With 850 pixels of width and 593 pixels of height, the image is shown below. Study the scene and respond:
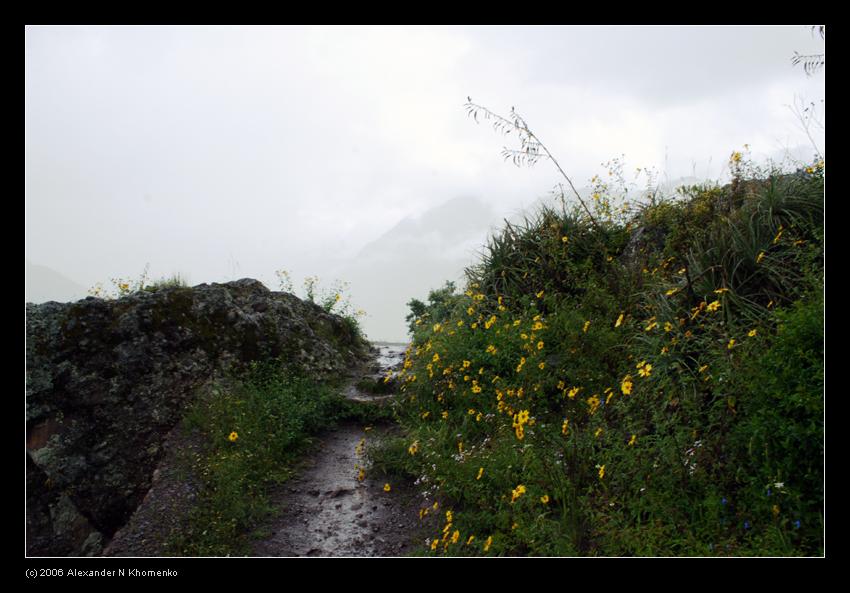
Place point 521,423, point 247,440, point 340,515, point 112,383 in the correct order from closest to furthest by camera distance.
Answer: point 521,423 < point 340,515 < point 247,440 < point 112,383

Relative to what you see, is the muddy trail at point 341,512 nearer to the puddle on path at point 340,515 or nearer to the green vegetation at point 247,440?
the puddle on path at point 340,515

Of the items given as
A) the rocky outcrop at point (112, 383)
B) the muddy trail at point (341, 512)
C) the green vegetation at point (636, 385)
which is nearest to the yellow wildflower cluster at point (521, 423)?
the green vegetation at point (636, 385)

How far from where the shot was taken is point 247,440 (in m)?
6.02

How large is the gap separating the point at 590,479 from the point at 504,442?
2.93 ft

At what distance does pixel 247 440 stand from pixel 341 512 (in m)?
1.30

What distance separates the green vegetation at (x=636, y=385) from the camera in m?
3.21

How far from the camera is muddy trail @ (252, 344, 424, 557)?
4.77 metres

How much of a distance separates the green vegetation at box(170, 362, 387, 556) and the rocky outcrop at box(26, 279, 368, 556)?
0.36 m

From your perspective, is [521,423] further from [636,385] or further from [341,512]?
[341,512]

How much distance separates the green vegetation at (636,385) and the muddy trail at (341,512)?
0.30 metres

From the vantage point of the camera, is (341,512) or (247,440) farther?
(247,440)

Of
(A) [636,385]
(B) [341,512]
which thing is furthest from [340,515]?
(A) [636,385]

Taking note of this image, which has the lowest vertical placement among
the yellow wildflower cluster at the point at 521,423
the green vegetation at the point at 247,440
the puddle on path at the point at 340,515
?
the puddle on path at the point at 340,515
